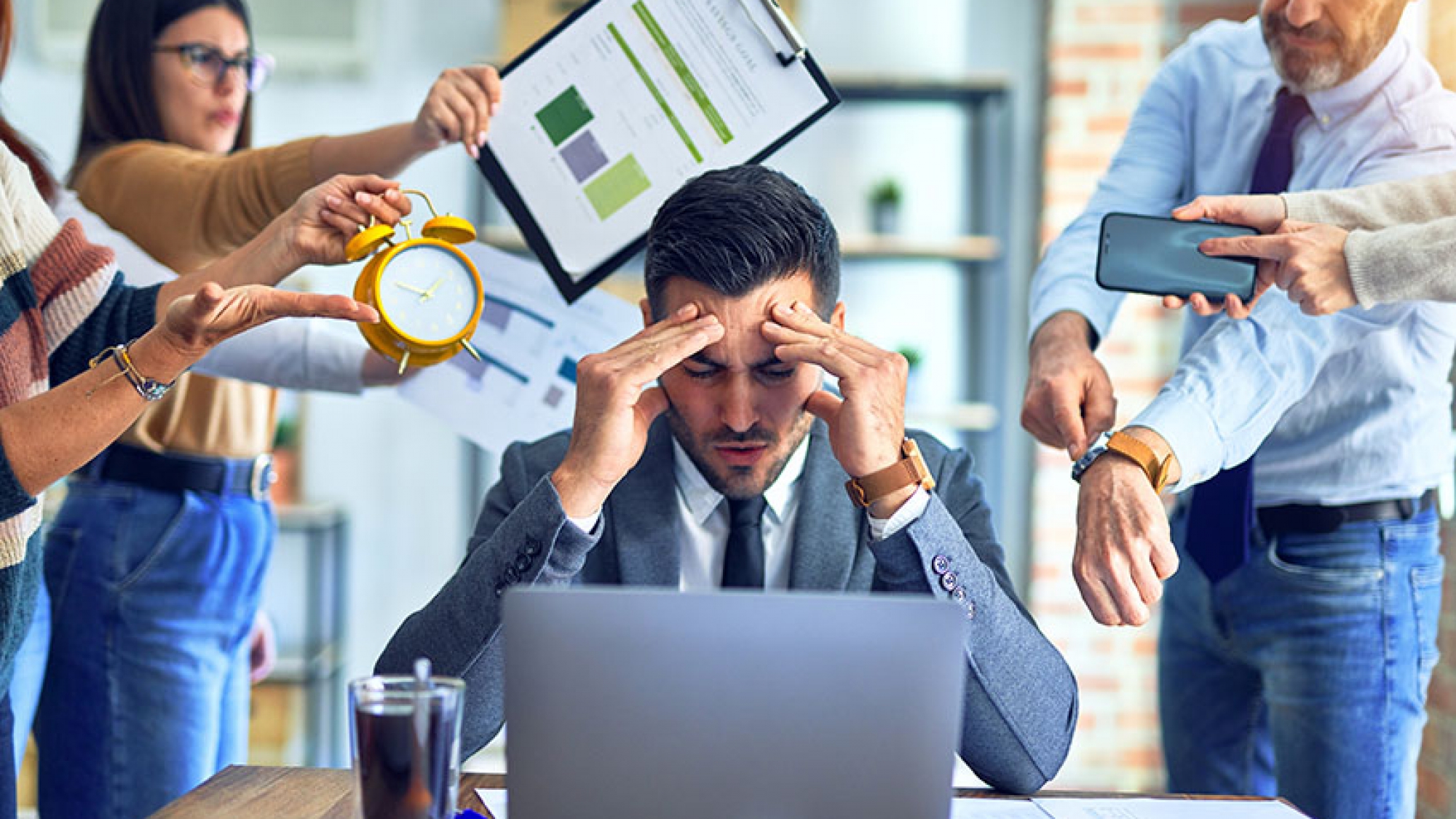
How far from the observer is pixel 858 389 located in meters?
1.42

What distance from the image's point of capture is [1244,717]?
180 cm

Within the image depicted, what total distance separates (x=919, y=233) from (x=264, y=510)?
8.32 feet

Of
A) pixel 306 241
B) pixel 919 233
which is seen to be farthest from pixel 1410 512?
pixel 919 233

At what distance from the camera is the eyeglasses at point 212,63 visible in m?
1.99

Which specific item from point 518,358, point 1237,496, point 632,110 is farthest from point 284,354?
point 1237,496

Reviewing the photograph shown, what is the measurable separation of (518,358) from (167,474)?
0.56 m

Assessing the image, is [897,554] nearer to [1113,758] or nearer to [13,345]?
[13,345]

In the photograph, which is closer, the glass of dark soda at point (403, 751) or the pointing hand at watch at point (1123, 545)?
the glass of dark soda at point (403, 751)

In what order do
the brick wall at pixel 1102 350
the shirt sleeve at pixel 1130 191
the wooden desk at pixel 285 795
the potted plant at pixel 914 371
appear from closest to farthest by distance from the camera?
the wooden desk at pixel 285 795, the shirt sleeve at pixel 1130 191, the brick wall at pixel 1102 350, the potted plant at pixel 914 371

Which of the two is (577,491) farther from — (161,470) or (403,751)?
(161,470)

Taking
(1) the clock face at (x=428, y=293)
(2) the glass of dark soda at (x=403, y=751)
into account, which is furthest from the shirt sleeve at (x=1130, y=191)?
(2) the glass of dark soda at (x=403, y=751)

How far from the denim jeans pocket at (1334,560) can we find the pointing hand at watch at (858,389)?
23.4 inches

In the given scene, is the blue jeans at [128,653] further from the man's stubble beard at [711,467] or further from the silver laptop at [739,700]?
the silver laptop at [739,700]

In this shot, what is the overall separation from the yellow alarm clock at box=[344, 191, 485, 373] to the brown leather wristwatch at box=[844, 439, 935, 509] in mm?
456
